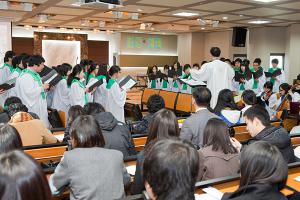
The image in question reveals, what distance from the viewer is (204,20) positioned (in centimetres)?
1075

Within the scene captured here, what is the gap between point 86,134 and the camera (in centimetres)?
221

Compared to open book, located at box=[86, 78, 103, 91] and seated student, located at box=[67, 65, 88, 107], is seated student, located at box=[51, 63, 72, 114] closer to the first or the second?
Result: seated student, located at box=[67, 65, 88, 107]

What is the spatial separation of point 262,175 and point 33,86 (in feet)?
15.6

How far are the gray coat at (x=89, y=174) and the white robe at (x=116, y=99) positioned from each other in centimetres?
479

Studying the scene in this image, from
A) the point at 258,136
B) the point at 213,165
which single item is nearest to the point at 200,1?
the point at 258,136

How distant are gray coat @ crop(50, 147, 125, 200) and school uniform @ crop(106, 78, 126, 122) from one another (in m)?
4.79

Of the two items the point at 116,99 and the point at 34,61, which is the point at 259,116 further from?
the point at 116,99

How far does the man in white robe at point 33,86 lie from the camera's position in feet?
18.1

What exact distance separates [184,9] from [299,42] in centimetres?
544

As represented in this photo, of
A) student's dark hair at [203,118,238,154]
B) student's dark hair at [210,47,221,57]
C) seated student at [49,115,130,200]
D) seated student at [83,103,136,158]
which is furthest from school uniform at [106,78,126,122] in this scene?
seated student at [49,115,130,200]

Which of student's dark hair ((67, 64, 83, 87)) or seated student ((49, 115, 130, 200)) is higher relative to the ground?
student's dark hair ((67, 64, 83, 87))

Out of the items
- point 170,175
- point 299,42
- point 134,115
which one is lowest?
point 134,115

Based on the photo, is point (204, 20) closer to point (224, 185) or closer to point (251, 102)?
point (251, 102)

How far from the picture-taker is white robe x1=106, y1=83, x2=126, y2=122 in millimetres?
6848
